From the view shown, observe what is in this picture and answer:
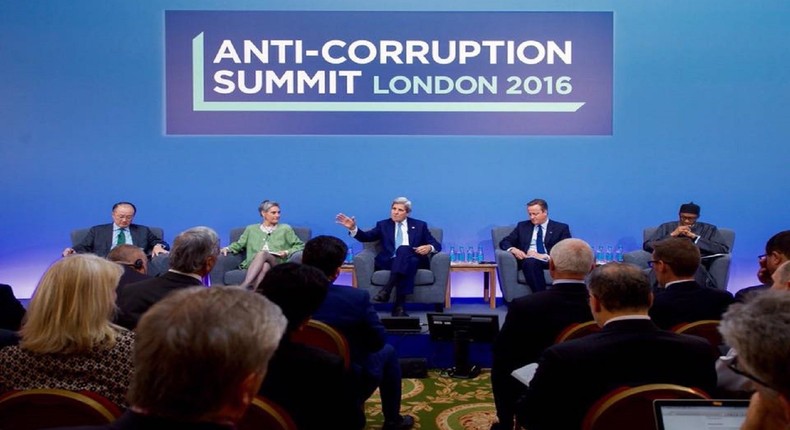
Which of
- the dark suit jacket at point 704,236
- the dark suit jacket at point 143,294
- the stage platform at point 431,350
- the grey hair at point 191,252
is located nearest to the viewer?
the dark suit jacket at point 143,294

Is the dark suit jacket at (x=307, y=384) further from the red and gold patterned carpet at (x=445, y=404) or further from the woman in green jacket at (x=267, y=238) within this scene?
the woman in green jacket at (x=267, y=238)

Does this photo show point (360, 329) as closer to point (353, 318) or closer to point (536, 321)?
point (353, 318)

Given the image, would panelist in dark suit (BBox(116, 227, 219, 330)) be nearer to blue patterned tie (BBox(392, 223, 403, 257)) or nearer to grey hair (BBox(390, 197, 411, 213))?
grey hair (BBox(390, 197, 411, 213))

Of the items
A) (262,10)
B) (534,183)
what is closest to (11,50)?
(262,10)

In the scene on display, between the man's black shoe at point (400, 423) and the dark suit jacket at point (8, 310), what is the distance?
1884 mm

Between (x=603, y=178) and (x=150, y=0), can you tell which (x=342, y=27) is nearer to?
(x=150, y=0)

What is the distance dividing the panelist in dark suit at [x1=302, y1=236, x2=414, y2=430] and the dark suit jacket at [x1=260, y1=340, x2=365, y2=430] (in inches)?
37.8

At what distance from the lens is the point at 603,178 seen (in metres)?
7.28

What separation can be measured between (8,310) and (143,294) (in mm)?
739

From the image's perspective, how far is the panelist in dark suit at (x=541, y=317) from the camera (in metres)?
2.96

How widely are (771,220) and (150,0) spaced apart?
23.5ft

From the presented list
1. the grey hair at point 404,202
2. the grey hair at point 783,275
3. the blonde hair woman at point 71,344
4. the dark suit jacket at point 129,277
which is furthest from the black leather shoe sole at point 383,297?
the blonde hair woman at point 71,344

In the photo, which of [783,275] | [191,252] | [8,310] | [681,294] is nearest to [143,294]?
[191,252]

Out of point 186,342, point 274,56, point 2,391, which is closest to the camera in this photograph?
point 186,342
